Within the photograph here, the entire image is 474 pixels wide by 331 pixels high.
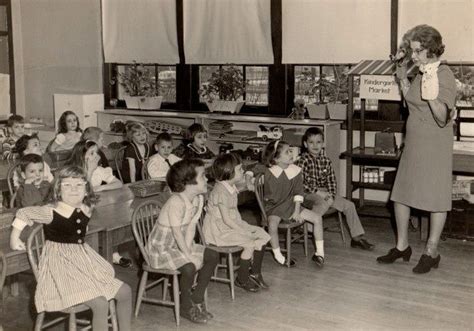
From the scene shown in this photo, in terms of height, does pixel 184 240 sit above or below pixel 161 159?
below

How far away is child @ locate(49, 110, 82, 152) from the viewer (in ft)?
21.8

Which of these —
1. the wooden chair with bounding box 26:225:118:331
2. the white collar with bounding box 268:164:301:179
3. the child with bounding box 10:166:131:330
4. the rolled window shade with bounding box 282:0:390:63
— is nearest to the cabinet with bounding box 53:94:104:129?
the rolled window shade with bounding box 282:0:390:63

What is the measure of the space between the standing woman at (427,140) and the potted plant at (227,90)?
286 cm

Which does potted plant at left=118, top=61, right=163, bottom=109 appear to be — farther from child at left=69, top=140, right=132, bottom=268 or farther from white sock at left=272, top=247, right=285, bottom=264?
white sock at left=272, top=247, right=285, bottom=264

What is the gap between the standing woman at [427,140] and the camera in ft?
15.9

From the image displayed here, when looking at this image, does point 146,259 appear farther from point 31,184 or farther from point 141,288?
point 31,184

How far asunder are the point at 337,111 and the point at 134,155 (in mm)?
2144

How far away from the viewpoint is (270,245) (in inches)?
216

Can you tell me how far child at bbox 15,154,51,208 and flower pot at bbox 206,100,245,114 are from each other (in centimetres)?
332

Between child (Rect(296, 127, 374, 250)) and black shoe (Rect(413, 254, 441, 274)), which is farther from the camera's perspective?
child (Rect(296, 127, 374, 250))

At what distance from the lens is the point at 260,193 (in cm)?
539

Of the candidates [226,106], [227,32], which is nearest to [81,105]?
[226,106]

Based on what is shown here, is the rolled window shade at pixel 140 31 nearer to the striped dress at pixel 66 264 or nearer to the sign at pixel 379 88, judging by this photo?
the sign at pixel 379 88

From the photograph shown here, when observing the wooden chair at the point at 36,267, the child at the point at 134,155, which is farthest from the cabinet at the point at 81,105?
the wooden chair at the point at 36,267
